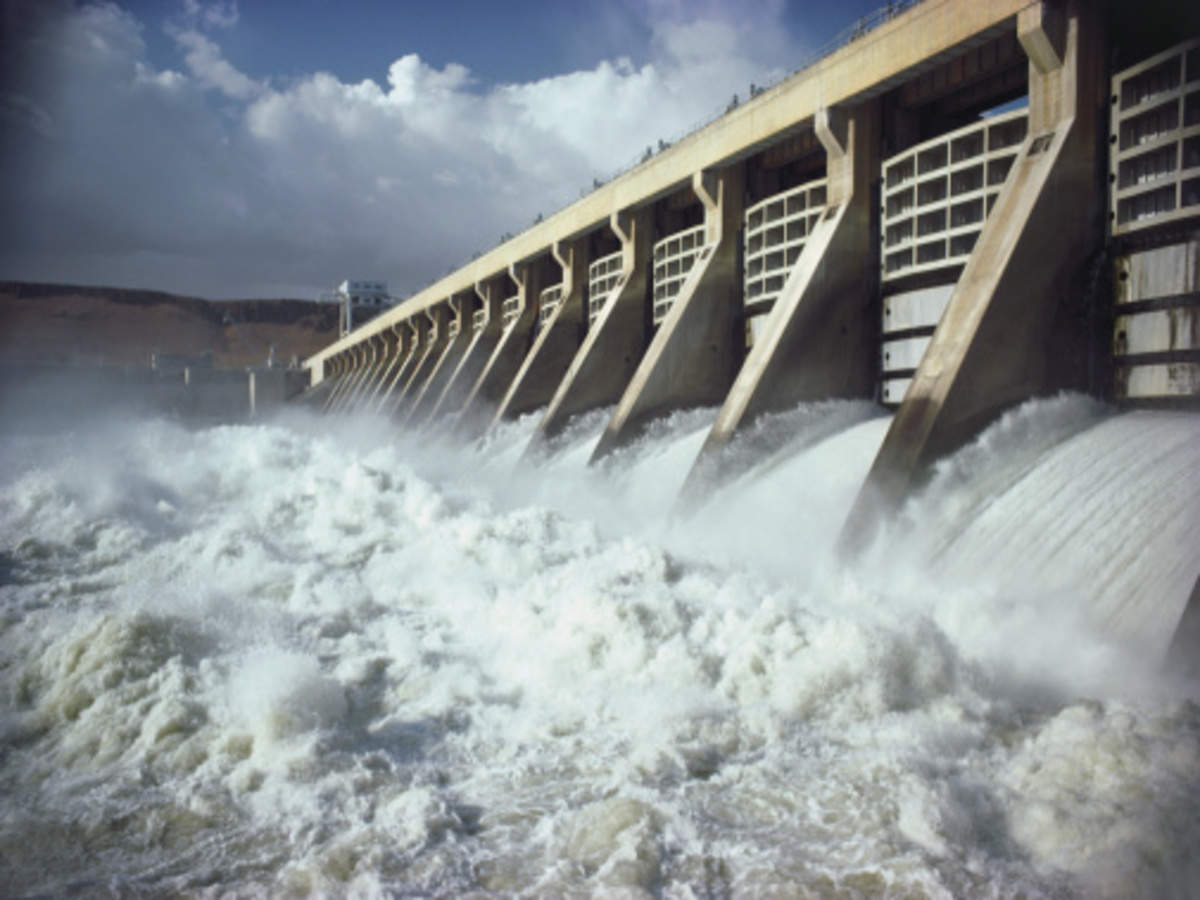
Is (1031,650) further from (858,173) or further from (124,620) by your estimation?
(858,173)

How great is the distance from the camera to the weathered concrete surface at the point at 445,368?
2122 cm

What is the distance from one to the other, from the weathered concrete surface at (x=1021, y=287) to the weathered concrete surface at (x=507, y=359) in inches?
467

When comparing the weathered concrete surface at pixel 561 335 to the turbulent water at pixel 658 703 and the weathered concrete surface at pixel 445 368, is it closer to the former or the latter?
the weathered concrete surface at pixel 445 368

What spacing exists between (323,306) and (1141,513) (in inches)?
3240

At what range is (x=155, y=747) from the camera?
362 centimetres

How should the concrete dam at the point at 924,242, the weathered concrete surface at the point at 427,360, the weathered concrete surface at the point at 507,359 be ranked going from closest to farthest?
the concrete dam at the point at 924,242 < the weathered concrete surface at the point at 507,359 < the weathered concrete surface at the point at 427,360

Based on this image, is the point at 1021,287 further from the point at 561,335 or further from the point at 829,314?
the point at 561,335

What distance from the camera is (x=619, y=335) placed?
13453 mm

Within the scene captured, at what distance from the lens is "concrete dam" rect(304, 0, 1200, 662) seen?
241 inches

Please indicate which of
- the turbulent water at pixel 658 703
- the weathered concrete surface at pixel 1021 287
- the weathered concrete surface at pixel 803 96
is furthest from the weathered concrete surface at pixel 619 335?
the weathered concrete surface at pixel 1021 287

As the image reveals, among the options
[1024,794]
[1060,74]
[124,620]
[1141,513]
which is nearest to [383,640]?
[124,620]

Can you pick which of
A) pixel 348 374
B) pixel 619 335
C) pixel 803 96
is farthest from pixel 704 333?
pixel 348 374

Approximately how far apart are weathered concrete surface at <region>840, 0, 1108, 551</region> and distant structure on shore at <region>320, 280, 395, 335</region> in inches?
1986

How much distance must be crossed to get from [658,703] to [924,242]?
6.10 meters
